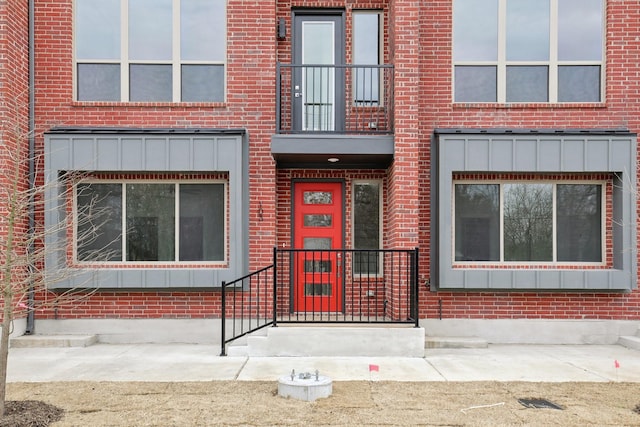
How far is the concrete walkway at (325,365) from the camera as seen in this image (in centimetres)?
639

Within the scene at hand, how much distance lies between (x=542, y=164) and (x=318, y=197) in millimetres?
3865

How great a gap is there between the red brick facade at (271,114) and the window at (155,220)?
24.5 inches

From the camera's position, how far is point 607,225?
28.9ft

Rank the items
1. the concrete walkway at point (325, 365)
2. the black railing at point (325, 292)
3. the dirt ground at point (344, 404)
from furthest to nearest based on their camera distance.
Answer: the black railing at point (325, 292)
the concrete walkway at point (325, 365)
the dirt ground at point (344, 404)

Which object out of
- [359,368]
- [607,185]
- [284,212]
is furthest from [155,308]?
[607,185]

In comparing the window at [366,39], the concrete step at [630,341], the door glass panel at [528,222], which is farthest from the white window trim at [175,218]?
the concrete step at [630,341]

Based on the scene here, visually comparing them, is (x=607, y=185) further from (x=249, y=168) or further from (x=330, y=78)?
(x=249, y=168)

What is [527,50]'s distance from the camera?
9023 mm

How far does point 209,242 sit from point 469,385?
4851 millimetres

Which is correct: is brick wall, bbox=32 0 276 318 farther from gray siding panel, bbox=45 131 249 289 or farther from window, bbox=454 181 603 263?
window, bbox=454 181 603 263

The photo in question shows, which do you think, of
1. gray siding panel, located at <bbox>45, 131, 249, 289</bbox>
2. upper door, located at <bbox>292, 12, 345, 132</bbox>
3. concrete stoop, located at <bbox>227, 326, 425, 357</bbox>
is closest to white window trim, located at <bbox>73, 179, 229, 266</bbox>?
gray siding panel, located at <bbox>45, 131, 249, 289</bbox>

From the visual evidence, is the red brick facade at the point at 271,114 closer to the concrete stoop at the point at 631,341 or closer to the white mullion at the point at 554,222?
the concrete stoop at the point at 631,341

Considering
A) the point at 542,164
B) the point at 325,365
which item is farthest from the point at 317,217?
the point at 542,164

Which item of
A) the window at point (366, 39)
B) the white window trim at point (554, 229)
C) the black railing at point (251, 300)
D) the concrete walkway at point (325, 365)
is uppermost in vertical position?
the window at point (366, 39)
